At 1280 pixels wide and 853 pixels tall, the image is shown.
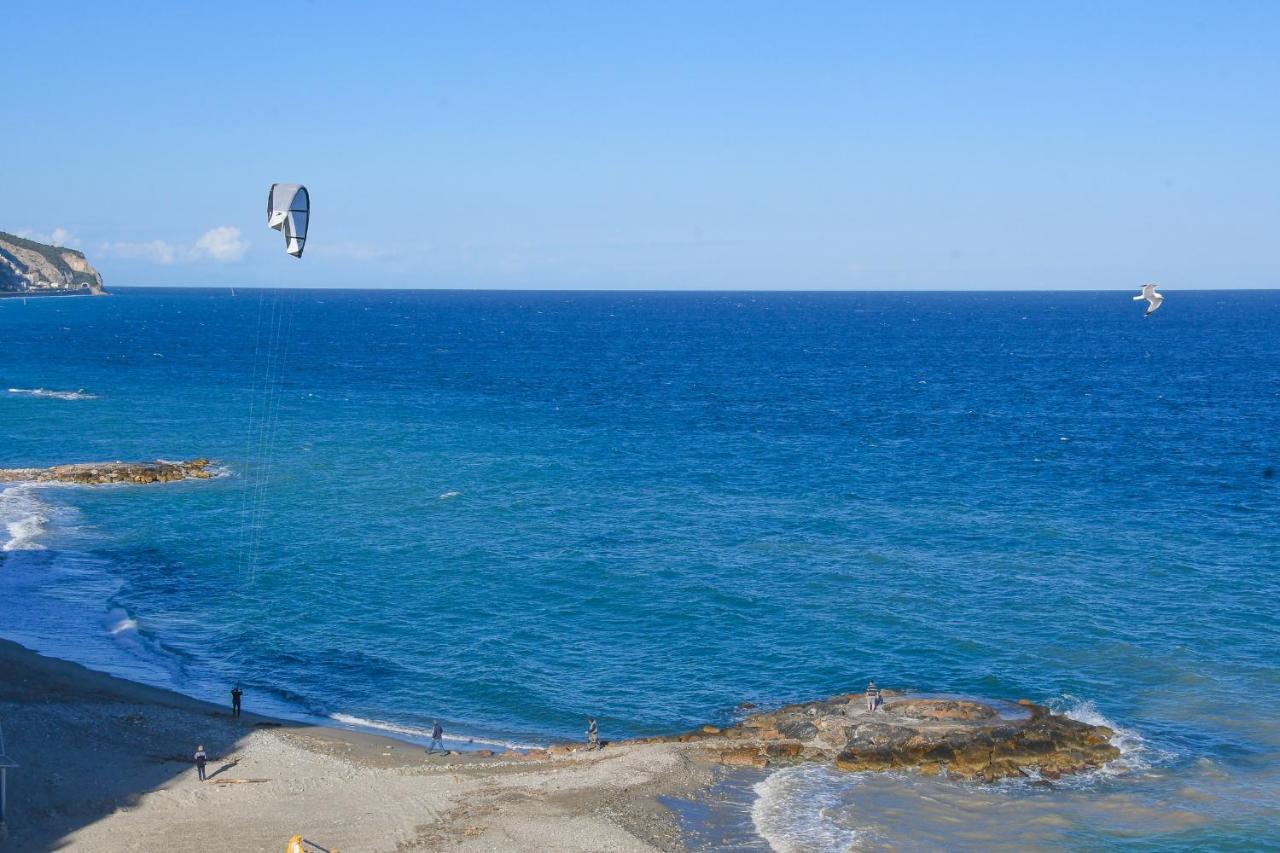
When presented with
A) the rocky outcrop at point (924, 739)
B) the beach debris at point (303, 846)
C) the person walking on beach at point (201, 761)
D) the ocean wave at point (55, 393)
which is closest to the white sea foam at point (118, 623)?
the person walking on beach at point (201, 761)

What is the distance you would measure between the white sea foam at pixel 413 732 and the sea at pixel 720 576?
308mm

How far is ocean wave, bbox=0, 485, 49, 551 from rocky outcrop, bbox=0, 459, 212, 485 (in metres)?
2.11

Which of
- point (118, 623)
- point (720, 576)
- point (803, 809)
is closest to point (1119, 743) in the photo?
point (803, 809)

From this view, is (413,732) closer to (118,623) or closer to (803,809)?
(803,809)

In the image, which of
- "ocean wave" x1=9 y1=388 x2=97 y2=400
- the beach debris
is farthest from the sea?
the beach debris

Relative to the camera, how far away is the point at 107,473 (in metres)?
64.4

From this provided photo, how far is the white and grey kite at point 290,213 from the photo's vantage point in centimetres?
3116

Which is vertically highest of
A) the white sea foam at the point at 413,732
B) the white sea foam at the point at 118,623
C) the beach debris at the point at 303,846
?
the beach debris at the point at 303,846

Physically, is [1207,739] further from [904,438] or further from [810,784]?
[904,438]

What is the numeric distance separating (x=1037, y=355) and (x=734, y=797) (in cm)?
12670

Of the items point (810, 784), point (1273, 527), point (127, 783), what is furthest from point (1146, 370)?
point (127, 783)

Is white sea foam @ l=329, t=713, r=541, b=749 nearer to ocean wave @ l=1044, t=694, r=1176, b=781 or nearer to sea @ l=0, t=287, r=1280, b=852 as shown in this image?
sea @ l=0, t=287, r=1280, b=852

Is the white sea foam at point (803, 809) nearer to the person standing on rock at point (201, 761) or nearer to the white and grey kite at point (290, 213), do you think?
the person standing on rock at point (201, 761)

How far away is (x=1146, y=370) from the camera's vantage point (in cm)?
12181
